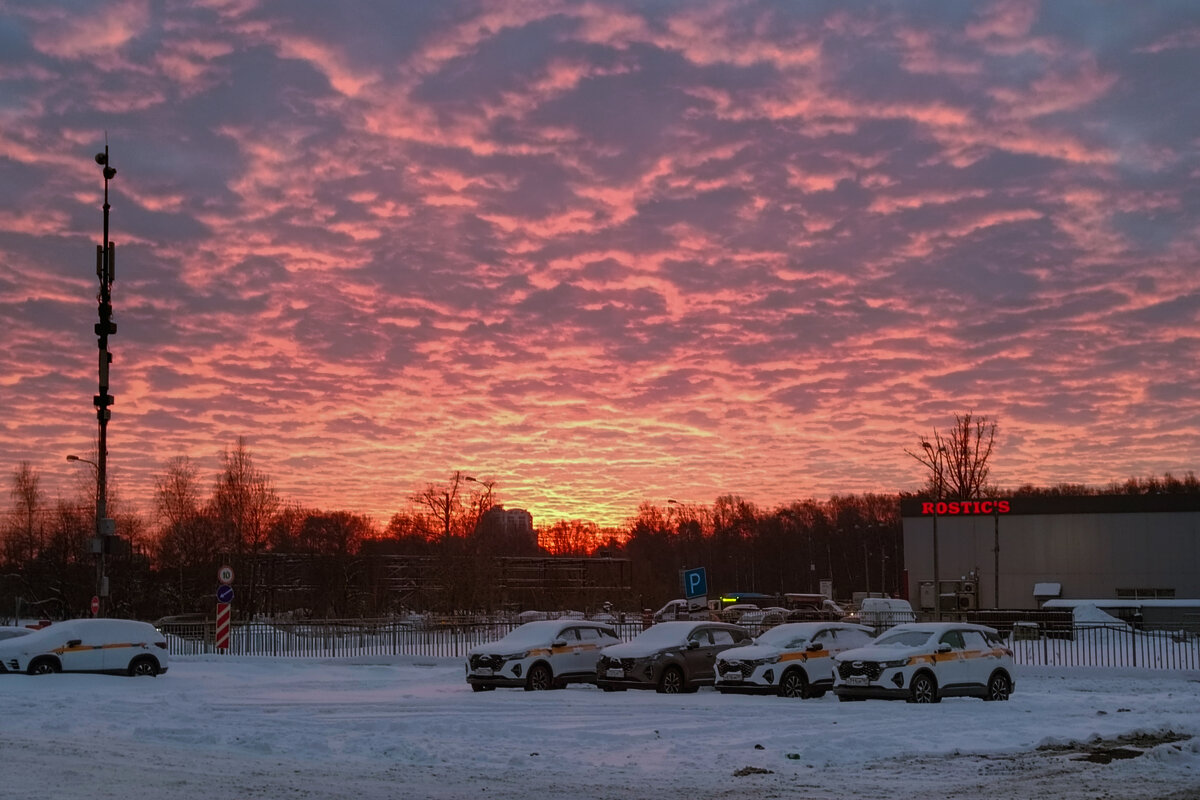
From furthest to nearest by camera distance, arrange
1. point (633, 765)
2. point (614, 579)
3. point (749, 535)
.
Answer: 1. point (749, 535)
2. point (614, 579)
3. point (633, 765)

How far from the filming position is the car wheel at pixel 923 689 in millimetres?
22297

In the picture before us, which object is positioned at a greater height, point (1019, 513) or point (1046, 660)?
point (1019, 513)

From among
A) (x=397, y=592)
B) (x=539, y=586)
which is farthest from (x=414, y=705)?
(x=539, y=586)

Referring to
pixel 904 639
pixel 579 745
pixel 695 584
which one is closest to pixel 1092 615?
pixel 695 584

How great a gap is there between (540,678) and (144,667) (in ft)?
30.3

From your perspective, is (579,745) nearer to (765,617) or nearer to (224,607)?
(224,607)

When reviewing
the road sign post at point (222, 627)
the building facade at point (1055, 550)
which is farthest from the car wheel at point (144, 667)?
the building facade at point (1055, 550)

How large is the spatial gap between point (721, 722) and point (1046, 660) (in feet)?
65.1

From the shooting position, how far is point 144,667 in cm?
2862

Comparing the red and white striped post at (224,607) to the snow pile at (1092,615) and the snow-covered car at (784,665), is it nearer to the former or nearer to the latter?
the snow-covered car at (784,665)

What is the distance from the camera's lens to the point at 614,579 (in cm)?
13862

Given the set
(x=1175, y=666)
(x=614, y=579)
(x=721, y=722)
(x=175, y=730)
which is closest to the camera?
(x=175, y=730)

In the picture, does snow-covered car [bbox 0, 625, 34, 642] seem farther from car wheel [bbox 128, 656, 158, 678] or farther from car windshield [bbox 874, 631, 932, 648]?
car windshield [bbox 874, 631, 932, 648]

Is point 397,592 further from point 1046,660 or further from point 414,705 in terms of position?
point 414,705
